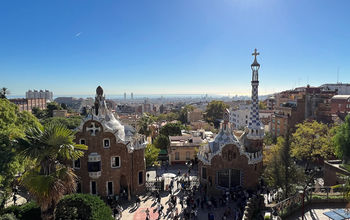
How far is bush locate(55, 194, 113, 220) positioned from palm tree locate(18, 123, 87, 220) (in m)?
3.32

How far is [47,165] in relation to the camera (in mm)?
13898

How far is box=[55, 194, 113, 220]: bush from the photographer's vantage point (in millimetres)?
17375

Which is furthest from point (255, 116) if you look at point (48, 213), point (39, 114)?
point (39, 114)

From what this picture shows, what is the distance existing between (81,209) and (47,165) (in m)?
5.55

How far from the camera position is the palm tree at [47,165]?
13.2 metres

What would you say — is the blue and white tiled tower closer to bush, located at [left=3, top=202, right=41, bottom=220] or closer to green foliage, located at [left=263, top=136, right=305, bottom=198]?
green foliage, located at [left=263, top=136, right=305, bottom=198]

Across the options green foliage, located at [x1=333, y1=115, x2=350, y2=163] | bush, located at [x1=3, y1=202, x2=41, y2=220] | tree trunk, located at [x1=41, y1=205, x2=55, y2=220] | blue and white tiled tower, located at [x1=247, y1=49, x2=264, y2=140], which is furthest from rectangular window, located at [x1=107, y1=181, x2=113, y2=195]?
green foliage, located at [x1=333, y1=115, x2=350, y2=163]

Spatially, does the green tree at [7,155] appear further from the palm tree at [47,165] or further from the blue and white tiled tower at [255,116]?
the blue and white tiled tower at [255,116]

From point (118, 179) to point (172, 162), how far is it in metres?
16.0

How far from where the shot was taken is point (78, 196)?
60.0 feet

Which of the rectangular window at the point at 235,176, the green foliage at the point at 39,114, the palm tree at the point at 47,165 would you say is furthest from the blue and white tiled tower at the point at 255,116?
the green foliage at the point at 39,114

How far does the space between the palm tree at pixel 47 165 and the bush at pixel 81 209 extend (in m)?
3.32

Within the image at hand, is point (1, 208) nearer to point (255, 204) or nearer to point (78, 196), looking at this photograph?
point (78, 196)

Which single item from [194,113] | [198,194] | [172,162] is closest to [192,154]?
[172,162]
